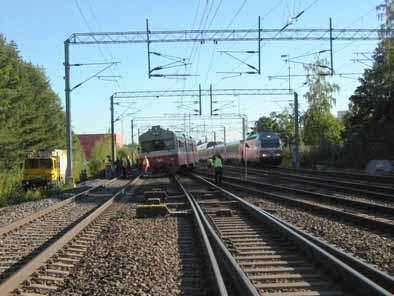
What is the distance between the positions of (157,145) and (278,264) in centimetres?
3301

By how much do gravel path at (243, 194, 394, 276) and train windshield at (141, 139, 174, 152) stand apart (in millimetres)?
24667

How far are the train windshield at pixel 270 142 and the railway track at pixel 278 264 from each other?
3915 cm

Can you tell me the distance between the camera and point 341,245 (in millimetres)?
10859

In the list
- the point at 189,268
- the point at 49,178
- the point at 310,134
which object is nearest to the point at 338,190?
the point at 189,268

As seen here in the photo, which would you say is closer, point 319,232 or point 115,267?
point 115,267

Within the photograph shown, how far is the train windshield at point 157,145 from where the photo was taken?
136 feet

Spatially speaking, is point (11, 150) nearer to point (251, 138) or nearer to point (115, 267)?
point (251, 138)

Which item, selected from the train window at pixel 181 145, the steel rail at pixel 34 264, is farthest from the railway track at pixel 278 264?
Answer: the train window at pixel 181 145

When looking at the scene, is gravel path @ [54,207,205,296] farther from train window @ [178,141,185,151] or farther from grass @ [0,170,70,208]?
train window @ [178,141,185,151]

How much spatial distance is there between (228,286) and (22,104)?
157 feet

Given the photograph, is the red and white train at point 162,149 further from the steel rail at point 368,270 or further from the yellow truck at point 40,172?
the steel rail at point 368,270

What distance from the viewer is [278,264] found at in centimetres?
915

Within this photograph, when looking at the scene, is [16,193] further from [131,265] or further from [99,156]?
[99,156]

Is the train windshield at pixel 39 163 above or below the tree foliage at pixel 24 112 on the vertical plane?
below
